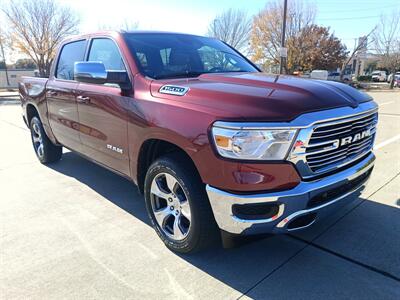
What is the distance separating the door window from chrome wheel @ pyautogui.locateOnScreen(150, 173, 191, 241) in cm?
215

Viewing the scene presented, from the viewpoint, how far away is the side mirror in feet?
10.3

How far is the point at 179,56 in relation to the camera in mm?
3604

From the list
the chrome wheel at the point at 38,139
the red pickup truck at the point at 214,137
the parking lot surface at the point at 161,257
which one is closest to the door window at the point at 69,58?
the red pickup truck at the point at 214,137

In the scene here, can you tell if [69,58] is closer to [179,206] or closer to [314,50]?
[179,206]

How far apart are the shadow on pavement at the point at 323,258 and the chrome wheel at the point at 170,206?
256mm

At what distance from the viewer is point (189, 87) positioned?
2.74 metres

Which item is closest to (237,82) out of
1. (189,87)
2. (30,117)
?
(189,87)

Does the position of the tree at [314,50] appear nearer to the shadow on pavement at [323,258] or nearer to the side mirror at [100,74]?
the shadow on pavement at [323,258]

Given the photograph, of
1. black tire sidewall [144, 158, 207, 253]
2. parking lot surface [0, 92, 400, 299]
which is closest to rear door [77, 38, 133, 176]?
black tire sidewall [144, 158, 207, 253]

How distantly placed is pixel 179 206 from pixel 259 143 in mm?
963

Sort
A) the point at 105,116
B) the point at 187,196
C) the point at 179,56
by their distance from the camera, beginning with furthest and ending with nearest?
the point at 179,56 < the point at 105,116 < the point at 187,196

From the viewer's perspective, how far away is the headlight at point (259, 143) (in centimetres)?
223

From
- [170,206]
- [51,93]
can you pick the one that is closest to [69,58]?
[51,93]

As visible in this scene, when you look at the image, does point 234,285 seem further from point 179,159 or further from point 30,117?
point 30,117
